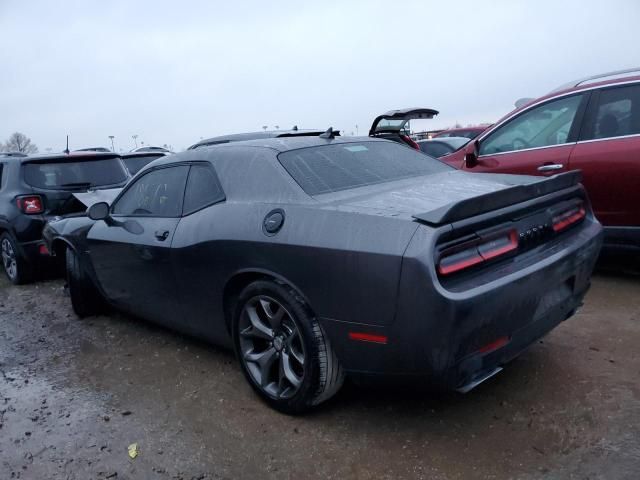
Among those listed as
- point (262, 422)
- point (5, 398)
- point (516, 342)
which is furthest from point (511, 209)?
point (5, 398)

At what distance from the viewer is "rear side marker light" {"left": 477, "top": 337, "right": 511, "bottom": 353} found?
7.76 feet

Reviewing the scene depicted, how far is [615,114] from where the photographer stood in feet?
14.8

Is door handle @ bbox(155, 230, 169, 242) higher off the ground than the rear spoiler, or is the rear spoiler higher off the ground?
the rear spoiler

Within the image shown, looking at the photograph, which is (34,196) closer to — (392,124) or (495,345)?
(392,124)

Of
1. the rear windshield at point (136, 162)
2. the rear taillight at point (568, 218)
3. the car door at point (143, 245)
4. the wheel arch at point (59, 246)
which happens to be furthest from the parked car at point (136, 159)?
the rear taillight at point (568, 218)

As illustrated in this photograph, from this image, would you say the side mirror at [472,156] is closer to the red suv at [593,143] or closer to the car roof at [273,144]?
the red suv at [593,143]

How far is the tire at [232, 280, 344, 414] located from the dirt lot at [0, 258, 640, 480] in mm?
167

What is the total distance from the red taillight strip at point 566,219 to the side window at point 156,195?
2315 mm

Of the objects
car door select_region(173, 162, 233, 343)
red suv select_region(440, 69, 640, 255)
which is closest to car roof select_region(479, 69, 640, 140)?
red suv select_region(440, 69, 640, 255)

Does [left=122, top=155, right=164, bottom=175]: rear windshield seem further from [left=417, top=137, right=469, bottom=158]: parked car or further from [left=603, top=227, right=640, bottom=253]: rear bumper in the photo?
[left=603, top=227, right=640, bottom=253]: rear bumper

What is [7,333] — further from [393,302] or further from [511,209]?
[511,209]

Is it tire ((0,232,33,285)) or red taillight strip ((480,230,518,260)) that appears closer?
red taillight strip ((480,230,518,260))

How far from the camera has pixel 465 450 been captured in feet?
8.23

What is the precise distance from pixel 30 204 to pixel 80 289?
81.5 inches
